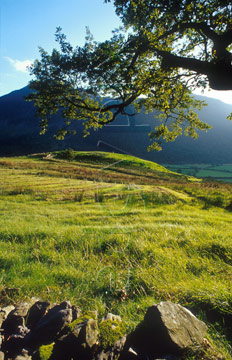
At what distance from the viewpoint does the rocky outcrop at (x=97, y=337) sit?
2381 mm

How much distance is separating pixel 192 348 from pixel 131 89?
9735 millimetres

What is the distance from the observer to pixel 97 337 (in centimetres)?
256

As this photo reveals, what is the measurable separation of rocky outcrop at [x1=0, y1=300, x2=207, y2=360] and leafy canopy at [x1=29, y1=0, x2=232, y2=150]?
781 cm

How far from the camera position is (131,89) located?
32.6ft

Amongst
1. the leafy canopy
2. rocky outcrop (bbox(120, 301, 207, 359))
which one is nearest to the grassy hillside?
rocky outcrop (bbox(120, 301, 207, 359))

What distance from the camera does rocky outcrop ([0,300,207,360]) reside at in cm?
238

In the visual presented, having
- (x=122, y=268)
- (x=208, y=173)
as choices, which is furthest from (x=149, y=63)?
(x=208, y=173)

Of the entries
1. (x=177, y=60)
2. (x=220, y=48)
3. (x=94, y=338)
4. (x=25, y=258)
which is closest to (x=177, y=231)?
(x=25, y=258)

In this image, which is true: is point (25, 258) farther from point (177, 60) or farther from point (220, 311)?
point (177, 60)

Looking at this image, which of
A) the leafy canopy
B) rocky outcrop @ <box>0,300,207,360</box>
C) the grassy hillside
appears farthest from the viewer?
the leafy canopy

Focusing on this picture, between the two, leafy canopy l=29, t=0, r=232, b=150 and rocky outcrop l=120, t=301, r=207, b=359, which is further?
leafy canopy l=29, t=0, r=232, b=150

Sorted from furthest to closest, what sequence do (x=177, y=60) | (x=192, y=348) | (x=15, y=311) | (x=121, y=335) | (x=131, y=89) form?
(x=131, y=89)
(x=177, y=60)
(x=15, y=311)
(x=121, y=335)
(x=192, y=348)

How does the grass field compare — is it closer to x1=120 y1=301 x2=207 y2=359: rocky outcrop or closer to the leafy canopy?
the leafy canopy

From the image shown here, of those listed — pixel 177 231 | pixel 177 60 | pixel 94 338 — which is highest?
pixel 177 60
